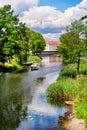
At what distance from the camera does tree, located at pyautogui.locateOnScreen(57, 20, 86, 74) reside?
5616cm

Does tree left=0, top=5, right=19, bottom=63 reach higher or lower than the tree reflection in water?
higher

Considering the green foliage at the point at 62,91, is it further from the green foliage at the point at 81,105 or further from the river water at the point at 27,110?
the green foliage at the point at 81,105

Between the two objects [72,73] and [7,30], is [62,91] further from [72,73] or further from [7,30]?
[7,30]

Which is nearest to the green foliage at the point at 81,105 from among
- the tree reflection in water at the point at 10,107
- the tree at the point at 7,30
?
the tree reflection in water at the point at 10,107

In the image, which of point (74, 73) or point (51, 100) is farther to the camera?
point (74, 73)

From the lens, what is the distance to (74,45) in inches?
2309

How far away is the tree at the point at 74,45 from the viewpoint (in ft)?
184

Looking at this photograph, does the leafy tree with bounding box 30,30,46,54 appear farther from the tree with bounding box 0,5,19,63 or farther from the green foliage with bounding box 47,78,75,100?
the green foliage with bounding box 47,78,75,100

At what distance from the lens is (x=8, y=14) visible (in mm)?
79562

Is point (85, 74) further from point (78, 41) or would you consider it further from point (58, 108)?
point (58, 108)

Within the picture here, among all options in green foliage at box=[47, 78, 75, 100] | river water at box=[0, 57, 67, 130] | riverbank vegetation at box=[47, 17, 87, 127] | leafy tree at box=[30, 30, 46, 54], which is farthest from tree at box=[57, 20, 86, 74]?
leafy tree at box=[30, 30, 46, 54]

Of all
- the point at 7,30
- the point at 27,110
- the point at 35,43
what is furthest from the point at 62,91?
the point at 35,43

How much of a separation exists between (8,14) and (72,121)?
5303 centimetres

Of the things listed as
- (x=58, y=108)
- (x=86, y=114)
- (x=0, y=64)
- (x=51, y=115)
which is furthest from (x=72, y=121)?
(x=0, y=64)
